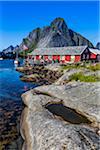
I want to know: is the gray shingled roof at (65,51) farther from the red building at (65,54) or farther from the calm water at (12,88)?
the calm water at (12,88)

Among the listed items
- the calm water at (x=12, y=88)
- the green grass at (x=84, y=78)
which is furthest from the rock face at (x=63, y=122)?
the calm water at (x=12, y=88)

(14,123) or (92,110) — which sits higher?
(92,110)

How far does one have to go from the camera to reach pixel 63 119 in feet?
46.9

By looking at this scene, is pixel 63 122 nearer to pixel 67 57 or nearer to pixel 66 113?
pixel 66 113

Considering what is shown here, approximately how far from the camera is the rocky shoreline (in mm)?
10200

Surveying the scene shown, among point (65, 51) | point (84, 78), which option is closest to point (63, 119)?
point (84, 78)

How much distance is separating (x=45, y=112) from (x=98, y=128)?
400cm

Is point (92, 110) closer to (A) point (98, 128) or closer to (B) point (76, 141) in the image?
(A) point (98, 128)

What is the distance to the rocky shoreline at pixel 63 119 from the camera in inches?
402

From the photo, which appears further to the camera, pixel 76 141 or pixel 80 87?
pixel 80 87

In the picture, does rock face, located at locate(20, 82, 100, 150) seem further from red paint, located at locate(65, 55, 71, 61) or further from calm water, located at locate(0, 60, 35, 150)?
red paint, located at locate(65, 55, 71, 61)

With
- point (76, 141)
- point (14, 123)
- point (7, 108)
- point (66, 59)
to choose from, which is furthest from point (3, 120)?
point (66, 59)

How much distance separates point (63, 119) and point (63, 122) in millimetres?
1151

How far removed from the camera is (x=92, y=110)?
14.6 meters
